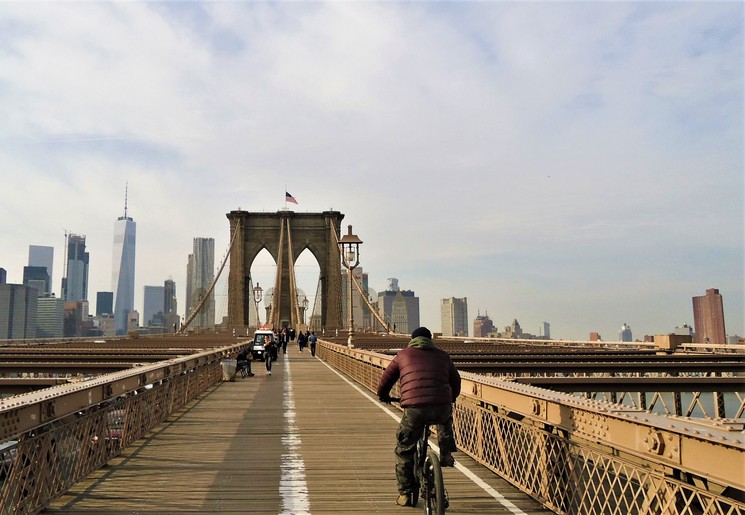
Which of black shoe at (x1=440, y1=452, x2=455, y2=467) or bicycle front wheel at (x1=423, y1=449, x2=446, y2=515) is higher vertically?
black shoe at (x1=440, y1=452, x2=455, y2=467)

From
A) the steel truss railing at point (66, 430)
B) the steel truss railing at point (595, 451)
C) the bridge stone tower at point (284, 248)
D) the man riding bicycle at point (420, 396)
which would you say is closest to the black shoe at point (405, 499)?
the man riding bicycle at point (420, 396)

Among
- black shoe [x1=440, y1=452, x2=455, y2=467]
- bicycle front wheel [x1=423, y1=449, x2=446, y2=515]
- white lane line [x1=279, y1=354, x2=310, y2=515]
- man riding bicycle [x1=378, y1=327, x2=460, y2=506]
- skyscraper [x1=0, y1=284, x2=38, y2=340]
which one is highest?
skyscraper [x1=0, y1=284, x2=38, y2=340]

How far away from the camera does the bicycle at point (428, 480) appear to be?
516 centimetres

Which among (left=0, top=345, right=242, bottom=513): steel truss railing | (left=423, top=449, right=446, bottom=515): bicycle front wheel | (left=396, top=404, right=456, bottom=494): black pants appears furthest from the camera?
(left=396, top=404, right=456, bottom=494): black pants

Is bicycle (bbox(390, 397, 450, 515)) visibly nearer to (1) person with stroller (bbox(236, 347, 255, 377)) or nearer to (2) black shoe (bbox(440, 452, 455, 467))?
(2) black shoe (bbox(440, 452, 455, 467))

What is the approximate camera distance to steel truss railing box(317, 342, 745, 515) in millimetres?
3711

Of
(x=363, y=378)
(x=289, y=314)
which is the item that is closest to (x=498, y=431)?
(x=363, y=378)

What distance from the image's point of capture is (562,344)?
33906 millimetres

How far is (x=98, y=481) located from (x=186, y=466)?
3.63 ft

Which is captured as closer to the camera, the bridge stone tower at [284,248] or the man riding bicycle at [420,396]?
the man riding bicycle at [420,396]

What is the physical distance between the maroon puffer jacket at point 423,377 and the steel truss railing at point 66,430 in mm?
3059

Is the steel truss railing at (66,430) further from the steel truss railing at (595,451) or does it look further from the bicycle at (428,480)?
the steel truss railing at (595,451)

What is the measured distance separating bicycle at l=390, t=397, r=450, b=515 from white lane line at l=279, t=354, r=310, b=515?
41.9 inches

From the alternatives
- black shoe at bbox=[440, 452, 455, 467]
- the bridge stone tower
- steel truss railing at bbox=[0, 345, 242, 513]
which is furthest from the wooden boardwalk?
the bridge stone tower
